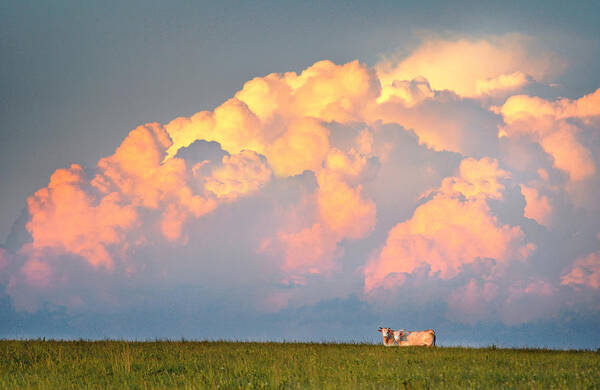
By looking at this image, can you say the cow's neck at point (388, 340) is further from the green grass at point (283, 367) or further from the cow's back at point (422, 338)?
the green grass at point (283, 367)

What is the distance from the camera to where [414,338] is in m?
45.0

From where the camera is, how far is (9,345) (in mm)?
36906

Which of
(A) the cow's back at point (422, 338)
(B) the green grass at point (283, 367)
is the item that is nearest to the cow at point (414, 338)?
(A) the cow's back at point (422, 338)

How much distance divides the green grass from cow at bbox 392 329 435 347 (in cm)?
700

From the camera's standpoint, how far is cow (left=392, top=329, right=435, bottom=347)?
146 ft

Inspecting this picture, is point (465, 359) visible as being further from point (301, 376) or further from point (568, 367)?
point (301, 376)

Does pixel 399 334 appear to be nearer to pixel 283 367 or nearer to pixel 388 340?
pixel 388 340

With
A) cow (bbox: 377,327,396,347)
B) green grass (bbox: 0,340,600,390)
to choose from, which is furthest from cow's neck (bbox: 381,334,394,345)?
green grass (bbox: 0,340,600,390)

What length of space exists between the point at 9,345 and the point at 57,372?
11.6 m

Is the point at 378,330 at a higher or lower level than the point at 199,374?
higher

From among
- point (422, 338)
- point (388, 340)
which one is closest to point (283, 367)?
point (388, 340)

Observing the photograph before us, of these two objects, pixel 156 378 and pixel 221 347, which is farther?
pixel 221 347

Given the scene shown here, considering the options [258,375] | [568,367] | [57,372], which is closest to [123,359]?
[57,372]

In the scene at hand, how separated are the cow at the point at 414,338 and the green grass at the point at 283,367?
700 cm
